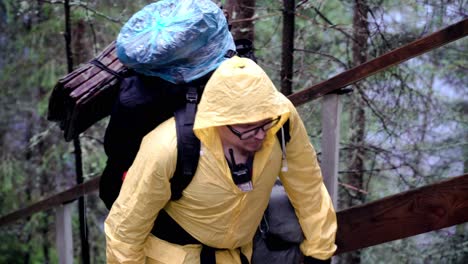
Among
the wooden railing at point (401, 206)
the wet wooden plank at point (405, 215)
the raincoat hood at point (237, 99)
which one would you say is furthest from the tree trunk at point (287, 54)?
the raincoat hood at point (237, 99)

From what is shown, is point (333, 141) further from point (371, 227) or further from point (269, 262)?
point (269, 262)

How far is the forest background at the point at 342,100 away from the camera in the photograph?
14.9 ft

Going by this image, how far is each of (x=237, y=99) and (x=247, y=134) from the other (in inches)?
5.9

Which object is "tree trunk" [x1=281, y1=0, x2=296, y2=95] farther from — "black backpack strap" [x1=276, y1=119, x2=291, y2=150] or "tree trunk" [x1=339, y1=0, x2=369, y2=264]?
"black backpack strap" [x1=276, y1=119, x2=291, y2=150]

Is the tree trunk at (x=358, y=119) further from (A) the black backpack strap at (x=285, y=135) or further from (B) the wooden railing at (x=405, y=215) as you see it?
(A) the black backpack strap at (x=285, y=135)

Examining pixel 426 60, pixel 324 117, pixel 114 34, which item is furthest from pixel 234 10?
pixel 114 34

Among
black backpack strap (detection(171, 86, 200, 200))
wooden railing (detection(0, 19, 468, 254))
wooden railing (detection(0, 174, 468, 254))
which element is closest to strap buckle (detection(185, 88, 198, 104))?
black backpack strap (detection(171, 86, 200, 200))

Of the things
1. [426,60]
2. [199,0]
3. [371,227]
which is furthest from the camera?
[426,60]

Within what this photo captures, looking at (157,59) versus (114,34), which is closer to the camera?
(157,59)

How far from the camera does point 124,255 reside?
81.4 inches

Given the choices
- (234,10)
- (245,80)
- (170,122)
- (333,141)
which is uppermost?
(234,10)

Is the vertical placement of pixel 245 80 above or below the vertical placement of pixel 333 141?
above

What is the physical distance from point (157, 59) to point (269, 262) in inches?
39.4

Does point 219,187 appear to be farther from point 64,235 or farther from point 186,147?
point 64,235
